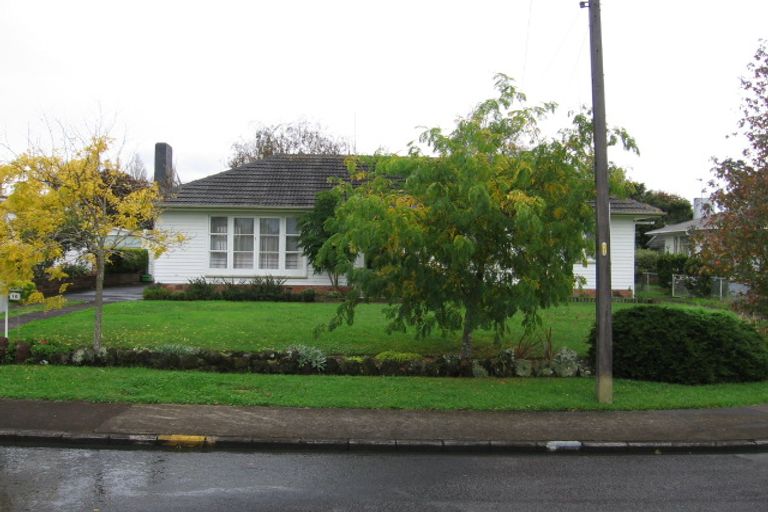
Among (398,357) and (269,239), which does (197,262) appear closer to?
(269,239)

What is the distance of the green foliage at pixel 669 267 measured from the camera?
2852 cm

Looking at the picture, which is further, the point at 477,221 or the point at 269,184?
the point at 269,184

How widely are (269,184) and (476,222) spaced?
1511cm

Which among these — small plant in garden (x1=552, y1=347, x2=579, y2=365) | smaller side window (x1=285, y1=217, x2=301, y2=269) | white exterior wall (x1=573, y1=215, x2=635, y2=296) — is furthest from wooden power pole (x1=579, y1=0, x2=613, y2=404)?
white exterior wall (x1=573, y1=215, x2=635, y2=296)

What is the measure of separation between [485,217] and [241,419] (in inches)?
180

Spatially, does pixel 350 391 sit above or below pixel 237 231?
below

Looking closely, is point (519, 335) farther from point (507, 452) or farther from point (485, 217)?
point (507, 452)

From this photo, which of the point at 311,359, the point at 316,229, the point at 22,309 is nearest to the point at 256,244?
the point at 316,229

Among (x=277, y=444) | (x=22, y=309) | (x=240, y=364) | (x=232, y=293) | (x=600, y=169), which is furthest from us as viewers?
(x=232, y=293)

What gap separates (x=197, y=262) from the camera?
72.5 feet

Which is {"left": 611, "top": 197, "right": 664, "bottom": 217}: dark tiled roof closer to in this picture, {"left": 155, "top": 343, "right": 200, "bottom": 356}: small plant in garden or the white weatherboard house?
the white weatherboard house

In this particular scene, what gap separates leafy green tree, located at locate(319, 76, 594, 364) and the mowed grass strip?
1.43 m

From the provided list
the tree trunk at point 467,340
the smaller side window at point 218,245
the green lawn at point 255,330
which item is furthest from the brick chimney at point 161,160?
the tree trunk at point 467,340

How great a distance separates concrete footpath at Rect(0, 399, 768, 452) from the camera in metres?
6.78
